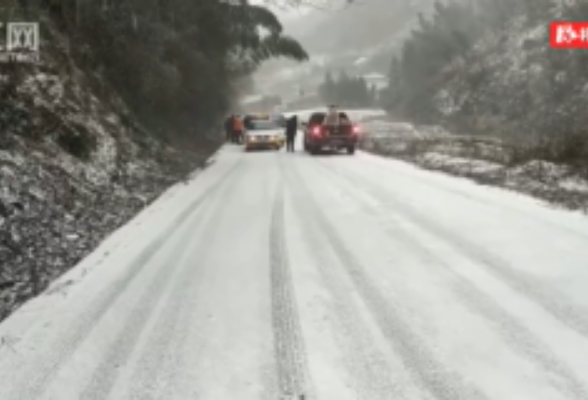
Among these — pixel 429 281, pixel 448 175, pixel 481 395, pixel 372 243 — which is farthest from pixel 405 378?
pixel 448 175

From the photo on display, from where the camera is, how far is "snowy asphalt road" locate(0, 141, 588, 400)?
3746 mm

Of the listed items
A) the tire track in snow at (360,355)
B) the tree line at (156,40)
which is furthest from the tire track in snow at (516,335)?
the tree line at (156,40)

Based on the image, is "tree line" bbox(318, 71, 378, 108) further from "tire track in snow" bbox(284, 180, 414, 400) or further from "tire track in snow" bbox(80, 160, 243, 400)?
"tire track in snow" bbox(284, 180, 414, 400)

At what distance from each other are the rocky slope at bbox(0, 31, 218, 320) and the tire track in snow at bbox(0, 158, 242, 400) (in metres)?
0.94

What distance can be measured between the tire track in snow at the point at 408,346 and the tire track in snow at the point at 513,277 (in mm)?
1328

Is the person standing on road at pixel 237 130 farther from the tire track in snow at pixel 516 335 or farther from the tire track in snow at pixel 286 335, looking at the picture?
the tire track in snow at pixel 516 335

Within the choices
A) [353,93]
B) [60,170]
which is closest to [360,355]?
[60,170]

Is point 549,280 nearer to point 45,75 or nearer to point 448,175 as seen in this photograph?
point 448,175

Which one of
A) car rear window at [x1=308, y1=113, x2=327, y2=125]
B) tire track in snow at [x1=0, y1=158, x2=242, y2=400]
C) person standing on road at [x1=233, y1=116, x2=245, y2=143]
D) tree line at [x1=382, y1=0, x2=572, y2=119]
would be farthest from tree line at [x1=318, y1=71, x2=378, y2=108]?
tire track in snow at [x1=0, y1=158, x2=242, y2=400]

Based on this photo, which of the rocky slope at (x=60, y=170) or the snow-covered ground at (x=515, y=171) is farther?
the snow-covered ground at (x=515, y=171)

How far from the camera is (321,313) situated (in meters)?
4.91

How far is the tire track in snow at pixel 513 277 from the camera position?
459cm

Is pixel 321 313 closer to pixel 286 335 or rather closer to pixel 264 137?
pixel 286 335

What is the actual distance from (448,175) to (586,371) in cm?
1119
